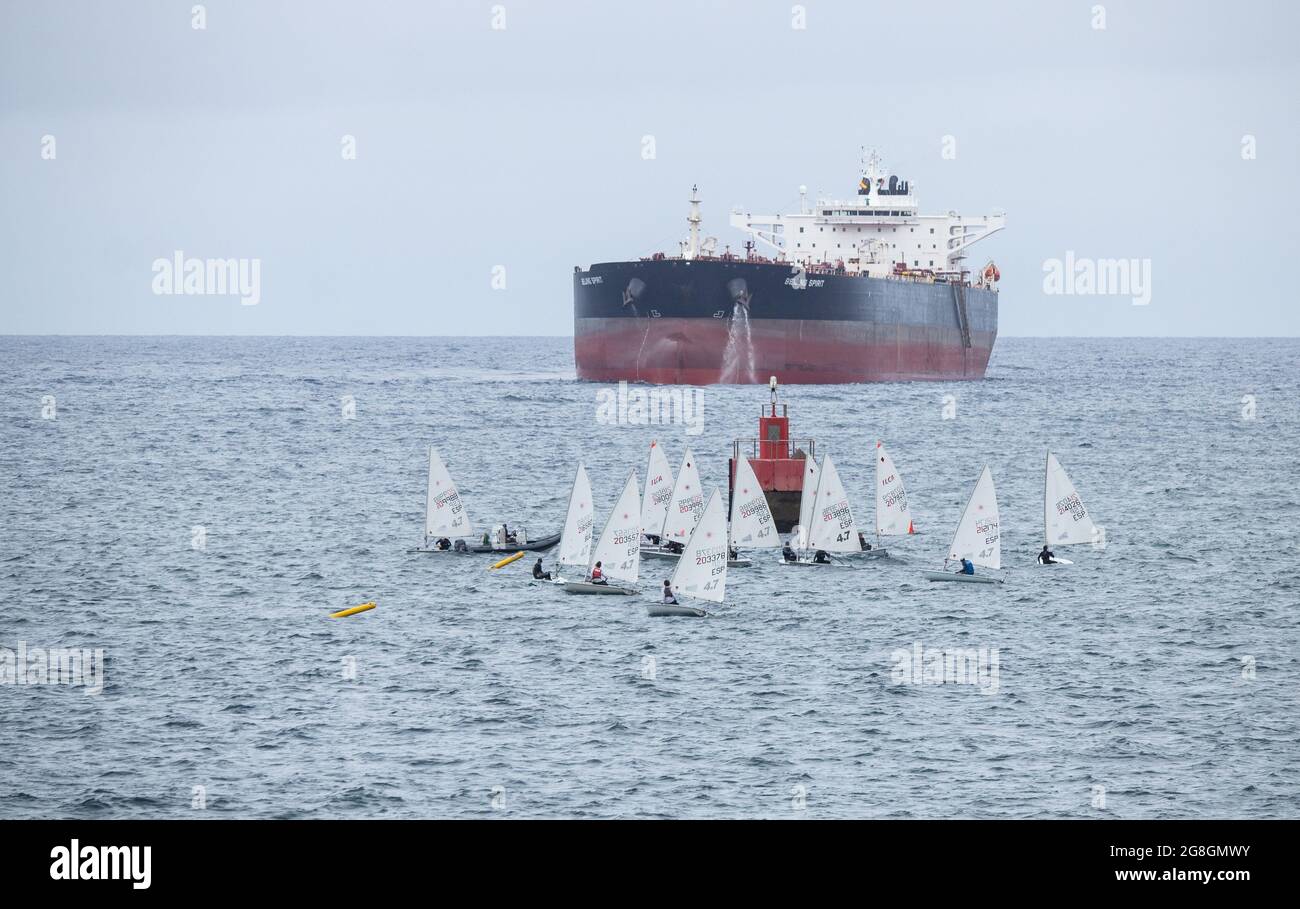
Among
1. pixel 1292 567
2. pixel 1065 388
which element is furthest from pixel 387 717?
pixel 1065 388

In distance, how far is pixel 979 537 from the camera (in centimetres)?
4872

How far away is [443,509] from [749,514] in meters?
10.6

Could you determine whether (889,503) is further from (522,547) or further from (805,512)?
(522,547)

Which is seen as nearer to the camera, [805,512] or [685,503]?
[685,503]

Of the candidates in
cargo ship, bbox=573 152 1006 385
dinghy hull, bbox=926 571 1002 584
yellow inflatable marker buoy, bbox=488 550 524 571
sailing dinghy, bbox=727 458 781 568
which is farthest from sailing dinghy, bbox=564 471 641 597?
cargo ship, bbox=573 152 1006 385

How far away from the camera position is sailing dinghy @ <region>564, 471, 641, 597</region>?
1761 inches

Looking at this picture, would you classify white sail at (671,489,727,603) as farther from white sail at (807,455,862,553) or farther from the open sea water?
white sail at (807,455,862,553)

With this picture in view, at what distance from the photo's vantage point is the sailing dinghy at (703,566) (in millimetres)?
41938

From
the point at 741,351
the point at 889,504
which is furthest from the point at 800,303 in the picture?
the point at 889,504

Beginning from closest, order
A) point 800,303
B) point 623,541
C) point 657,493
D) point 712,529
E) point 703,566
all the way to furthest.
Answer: point 712,529
point 703,566
point 623,541
point 657,493
point 800,303
